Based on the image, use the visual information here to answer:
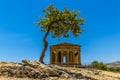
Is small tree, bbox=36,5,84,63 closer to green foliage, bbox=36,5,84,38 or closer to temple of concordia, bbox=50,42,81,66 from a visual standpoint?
green foliage, bbox=36,5,84,38

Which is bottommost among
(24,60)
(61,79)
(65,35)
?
(61,79)

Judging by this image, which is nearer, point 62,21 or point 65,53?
point 62,21

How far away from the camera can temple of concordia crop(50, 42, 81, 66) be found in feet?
283

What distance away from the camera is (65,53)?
3469 inches

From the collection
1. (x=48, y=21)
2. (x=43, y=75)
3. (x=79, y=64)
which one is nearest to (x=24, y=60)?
(x=43, y=75)

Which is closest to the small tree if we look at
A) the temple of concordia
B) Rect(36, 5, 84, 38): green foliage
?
Rect(36, 5, 84, 38): green foliage

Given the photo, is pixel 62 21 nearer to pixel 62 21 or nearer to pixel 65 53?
pixel 62 21

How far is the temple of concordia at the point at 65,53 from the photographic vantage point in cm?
8631

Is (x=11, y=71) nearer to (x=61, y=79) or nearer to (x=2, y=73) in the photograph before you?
(x=2, y=73)

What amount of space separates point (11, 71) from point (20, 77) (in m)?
1.52

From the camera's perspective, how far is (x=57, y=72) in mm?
46531

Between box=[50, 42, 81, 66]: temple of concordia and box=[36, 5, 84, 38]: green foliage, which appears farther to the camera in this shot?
box=[50, 42, 81, 66]: temple of concordia

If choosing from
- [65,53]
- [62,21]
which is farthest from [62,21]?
[65,53]

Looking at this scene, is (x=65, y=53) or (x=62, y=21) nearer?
(x=62, y=21)
